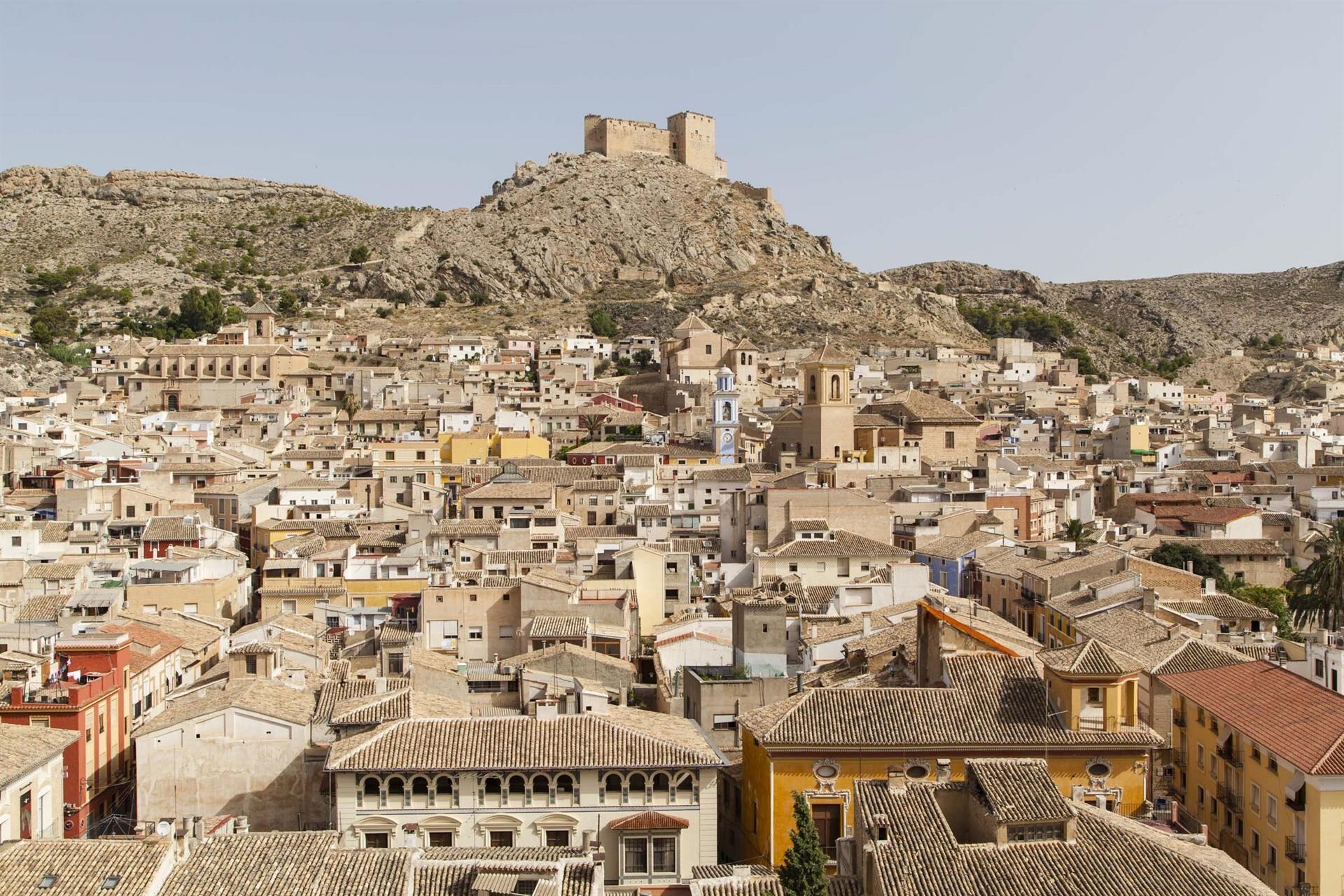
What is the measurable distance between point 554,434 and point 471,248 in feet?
136

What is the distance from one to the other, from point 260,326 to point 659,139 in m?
45.2

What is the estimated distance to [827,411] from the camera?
61188 millimetres

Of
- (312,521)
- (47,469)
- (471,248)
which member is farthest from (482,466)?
(471,248)

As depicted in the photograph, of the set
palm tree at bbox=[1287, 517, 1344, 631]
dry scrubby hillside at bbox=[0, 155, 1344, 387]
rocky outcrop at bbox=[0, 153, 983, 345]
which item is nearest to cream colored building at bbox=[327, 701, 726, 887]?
palm tree at bbox=[1287, 517, 1344, 631]

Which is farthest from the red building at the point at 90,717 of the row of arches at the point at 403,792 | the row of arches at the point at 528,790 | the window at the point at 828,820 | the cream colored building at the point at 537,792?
the window at the point at 828,820

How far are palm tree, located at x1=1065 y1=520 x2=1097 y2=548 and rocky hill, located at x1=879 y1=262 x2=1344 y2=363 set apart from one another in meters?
73.7

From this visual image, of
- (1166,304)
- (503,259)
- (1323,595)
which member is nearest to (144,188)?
(503,259)

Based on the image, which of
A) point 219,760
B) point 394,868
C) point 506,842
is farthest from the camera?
point 219,760

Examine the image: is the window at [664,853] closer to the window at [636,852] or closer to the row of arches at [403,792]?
the window at [636,852]

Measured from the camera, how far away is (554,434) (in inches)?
2881

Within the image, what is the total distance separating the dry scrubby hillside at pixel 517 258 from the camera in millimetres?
106188

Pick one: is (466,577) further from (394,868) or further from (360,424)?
(360,424)

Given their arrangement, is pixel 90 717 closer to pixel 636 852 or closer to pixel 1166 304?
pixel 636 852

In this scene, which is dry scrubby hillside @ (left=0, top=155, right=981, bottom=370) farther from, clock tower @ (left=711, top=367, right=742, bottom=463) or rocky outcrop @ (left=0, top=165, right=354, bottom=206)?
clock tower @ (left=711, top=367, right=742, bottom=463)
